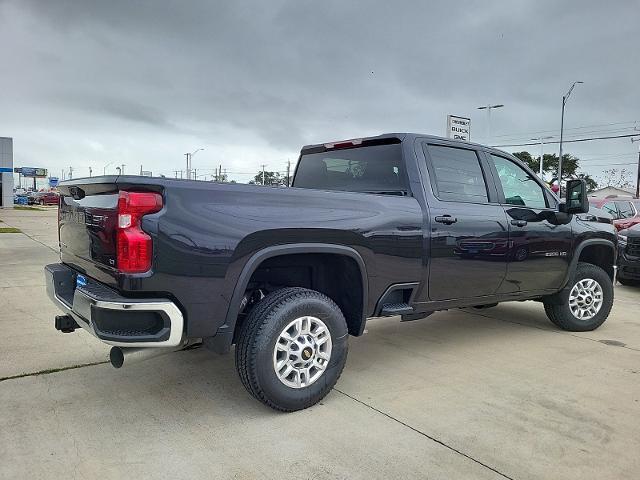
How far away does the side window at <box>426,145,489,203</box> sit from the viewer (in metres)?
4.23

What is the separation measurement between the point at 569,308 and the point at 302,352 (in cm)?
347

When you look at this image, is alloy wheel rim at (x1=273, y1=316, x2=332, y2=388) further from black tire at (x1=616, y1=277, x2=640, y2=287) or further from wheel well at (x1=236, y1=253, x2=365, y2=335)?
black tire at (x1=616, y1=277, x2=640, y2=287)

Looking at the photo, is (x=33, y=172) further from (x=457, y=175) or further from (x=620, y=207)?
(x=457, y=175)

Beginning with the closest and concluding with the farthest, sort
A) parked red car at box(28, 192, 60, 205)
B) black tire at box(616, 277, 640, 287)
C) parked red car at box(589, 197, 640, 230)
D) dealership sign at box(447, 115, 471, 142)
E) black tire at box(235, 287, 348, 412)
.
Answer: black tire at box(235, 287, 348, 412) < black tire at box(616, 277, 640, 287) < dealership sign at box(447, 115, 471, 142) < parked red car at box(589, 197, 640, 230) < parked red car at box(28, 192, 60, 205)

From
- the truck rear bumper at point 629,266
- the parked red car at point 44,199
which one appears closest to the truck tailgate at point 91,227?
the truck rear bumper at point 629,266

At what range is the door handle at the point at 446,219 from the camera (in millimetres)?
4031

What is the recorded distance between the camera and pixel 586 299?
5.47 meters

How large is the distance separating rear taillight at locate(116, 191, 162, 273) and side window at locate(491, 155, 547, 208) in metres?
3.26

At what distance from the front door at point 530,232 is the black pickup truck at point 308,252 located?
2 cm

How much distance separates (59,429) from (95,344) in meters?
1.75

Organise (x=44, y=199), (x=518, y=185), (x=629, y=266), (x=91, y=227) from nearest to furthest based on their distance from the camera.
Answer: (x=91, y=227)
(x=518, y=185)
(x=629, y=266)
(x=44, y=199)

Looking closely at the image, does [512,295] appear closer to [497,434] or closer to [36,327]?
[497,434]

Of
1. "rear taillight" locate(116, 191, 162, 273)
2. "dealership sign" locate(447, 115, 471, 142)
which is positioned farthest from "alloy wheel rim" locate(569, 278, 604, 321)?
"dealership sign" locate(447, 115, 471, 142)

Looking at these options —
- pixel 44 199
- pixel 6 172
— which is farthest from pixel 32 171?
pixel 6 172
